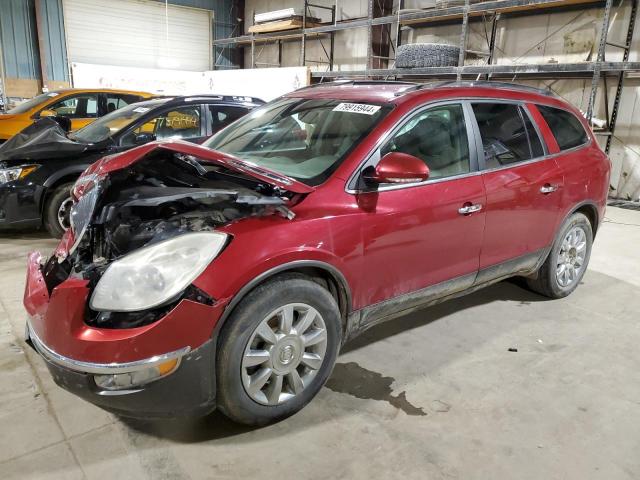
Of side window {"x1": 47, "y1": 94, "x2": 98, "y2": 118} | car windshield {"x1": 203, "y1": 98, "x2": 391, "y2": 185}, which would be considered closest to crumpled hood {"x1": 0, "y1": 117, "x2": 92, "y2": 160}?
car windshield {"x1": 203, "y1": 98, "x2": 391, "y2": 185}

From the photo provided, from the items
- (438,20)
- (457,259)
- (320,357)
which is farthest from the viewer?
(438,20)

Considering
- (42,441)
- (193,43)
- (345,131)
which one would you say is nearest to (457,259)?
(345,131)

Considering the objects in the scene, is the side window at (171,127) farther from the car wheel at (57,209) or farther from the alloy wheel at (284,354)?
the alloy wheel at (284,354)

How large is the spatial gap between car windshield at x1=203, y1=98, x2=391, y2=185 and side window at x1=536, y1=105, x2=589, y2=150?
4.78 feet

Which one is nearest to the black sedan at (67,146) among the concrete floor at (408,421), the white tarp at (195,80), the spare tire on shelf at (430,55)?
the concrete floor at (408,421)

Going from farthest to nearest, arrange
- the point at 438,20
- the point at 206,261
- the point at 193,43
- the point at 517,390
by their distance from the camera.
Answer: the point at 193,43, the point at 438,20, the point at 517,390, the point at 206,261

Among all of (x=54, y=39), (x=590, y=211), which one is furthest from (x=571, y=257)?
(x=54, y=39)

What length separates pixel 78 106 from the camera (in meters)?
7.88

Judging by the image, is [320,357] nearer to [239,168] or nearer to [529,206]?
[239,168]

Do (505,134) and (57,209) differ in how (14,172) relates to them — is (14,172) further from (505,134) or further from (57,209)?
Answer: (505,134)

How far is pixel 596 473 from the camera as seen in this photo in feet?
6.46

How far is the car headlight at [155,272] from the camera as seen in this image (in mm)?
1817

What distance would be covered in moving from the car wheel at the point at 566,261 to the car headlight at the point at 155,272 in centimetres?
259

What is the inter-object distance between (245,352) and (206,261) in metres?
0.40
